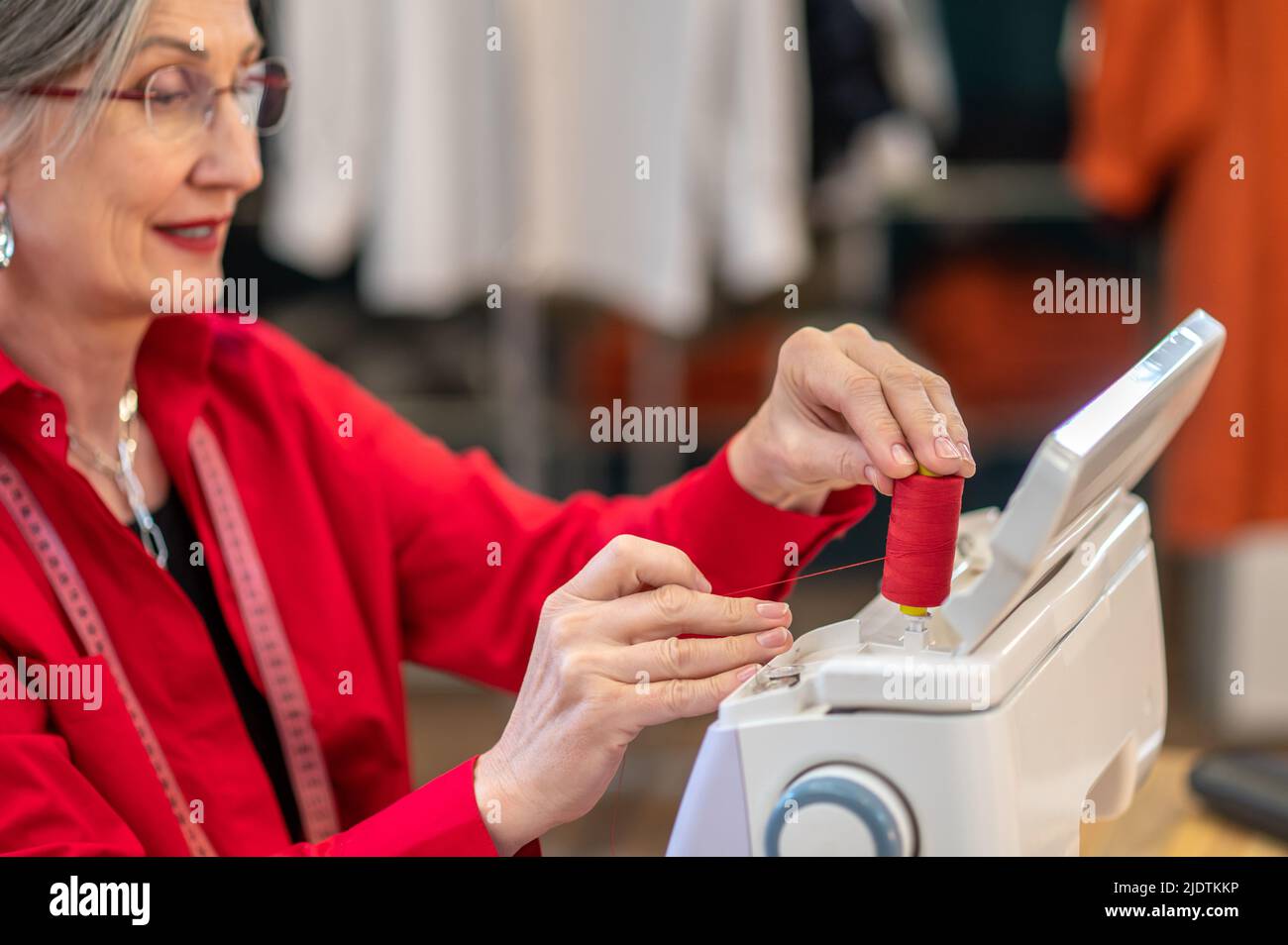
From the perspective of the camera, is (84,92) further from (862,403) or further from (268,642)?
(862,403)

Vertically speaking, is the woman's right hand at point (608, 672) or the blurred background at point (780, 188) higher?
the blurred background at point (780, 188)

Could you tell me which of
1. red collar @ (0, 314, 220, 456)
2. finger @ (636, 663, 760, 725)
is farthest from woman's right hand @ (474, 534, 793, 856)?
red collar @ (0, 314, 220, 456)

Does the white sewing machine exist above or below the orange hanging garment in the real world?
below

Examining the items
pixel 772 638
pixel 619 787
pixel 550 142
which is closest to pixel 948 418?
pixel 772 638

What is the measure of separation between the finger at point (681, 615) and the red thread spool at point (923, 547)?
0.07 meters

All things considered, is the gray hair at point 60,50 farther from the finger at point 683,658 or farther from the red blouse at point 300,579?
the finger at point 683,658

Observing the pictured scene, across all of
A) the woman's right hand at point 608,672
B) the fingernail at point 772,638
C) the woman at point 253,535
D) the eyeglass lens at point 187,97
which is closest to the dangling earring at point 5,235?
the woman at point 253,535

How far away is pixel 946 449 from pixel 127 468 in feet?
1.81

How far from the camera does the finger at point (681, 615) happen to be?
670 mm

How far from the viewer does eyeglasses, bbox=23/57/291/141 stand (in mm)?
790

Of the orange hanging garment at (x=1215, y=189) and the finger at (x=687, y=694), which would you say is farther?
the orange hanging garment at (x=1215, y=189)

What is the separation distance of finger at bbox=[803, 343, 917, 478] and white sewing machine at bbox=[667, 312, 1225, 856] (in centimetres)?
7

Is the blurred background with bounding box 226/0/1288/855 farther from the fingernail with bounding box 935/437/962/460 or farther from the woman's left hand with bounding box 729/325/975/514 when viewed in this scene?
the fingernail with bounding box 935/437/962/460
